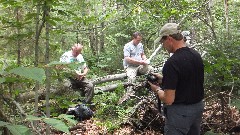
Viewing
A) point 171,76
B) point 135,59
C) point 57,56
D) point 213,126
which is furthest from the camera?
point 135,59

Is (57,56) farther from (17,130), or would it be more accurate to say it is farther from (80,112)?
(17,130)

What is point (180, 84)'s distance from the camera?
138 inches

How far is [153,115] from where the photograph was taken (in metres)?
6.05

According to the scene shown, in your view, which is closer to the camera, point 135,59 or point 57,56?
point 57,56

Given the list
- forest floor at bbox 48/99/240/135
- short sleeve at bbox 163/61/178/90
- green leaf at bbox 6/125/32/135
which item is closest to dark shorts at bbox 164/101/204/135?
short sleeve at bbox 163/61/178/90

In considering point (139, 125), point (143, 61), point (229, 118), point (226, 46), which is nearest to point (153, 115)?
point (139, 125)

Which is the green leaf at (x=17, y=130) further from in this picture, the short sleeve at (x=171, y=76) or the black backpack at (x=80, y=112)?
the black backpack at (x=80, y=112)

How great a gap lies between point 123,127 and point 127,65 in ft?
11.3

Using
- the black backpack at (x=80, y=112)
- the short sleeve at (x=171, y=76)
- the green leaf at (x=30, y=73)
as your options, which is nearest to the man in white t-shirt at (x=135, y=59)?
the black backpack at (x=80, y=112)

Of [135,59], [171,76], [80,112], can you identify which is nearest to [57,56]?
[171,76]

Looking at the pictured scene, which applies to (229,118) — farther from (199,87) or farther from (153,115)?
(199,87)

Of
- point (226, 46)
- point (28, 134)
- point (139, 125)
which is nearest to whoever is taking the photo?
point (28, 134)

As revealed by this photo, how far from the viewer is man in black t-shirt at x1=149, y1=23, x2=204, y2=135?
11.3 ft

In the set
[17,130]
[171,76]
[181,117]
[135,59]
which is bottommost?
[135,59]
